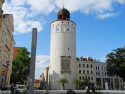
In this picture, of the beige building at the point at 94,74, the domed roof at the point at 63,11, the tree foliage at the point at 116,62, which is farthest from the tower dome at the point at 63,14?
the tree foliage at the point at 116,62

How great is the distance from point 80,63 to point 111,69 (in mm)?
18368

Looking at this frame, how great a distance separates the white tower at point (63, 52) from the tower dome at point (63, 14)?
1385 millimetres

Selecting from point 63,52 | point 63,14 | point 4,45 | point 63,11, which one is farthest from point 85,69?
point 4,45

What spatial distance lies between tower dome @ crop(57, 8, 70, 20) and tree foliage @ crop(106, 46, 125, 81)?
72.4ft

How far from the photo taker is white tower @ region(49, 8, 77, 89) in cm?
5497

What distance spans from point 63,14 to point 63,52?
15.6 m

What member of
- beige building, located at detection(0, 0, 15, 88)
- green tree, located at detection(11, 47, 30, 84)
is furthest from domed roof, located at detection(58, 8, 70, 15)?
beige building, located at detection(0, 0, 15, 88)

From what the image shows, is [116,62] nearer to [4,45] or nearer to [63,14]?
[63,14]

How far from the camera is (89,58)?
71312 millimetres

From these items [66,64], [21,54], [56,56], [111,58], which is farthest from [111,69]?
[21,54]

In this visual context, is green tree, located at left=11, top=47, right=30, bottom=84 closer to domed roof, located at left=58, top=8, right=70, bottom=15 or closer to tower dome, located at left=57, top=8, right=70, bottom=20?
tower dome, located at left=57, top=8, right=70, bottom=20

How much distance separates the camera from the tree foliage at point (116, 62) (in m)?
50.0

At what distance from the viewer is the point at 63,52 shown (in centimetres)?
5609

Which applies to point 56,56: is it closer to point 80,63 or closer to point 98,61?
point 80,63
